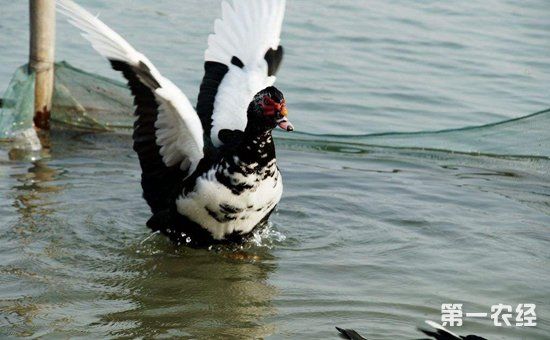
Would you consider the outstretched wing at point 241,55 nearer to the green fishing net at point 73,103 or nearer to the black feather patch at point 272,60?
the black feather patch at point 272,60

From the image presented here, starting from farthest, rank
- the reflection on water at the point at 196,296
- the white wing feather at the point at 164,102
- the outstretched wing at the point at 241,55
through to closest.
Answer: the outstretched wing at the point at 241,55, the white wing feather at the point at 164,102, the reflection on water at the point at 196,296

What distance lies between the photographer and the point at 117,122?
28.2ft

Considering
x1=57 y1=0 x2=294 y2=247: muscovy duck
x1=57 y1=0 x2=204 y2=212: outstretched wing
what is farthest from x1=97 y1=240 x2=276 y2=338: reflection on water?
x1=57 y1=0 x2=204 y2=212: outstretched wing

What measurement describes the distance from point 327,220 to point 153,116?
166 centimetres

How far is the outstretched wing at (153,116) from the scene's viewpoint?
18.3 feet

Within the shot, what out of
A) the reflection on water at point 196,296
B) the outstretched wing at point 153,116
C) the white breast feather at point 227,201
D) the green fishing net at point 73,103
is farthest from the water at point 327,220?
the outstretched wing at point 153,116

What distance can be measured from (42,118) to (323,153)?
2275 millimetres

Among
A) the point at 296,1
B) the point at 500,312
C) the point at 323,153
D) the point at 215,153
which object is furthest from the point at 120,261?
the point at 296,1

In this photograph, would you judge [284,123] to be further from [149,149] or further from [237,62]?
[237,62]

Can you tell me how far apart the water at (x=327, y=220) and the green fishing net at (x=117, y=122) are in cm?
2

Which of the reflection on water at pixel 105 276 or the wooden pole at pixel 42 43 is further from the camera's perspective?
the wooden pole at pixel 42 43

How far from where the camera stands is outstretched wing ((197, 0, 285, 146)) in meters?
7.10

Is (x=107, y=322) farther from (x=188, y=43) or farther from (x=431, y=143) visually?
(x=188, y=43)

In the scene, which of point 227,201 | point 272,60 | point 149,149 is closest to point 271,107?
point 227,201
